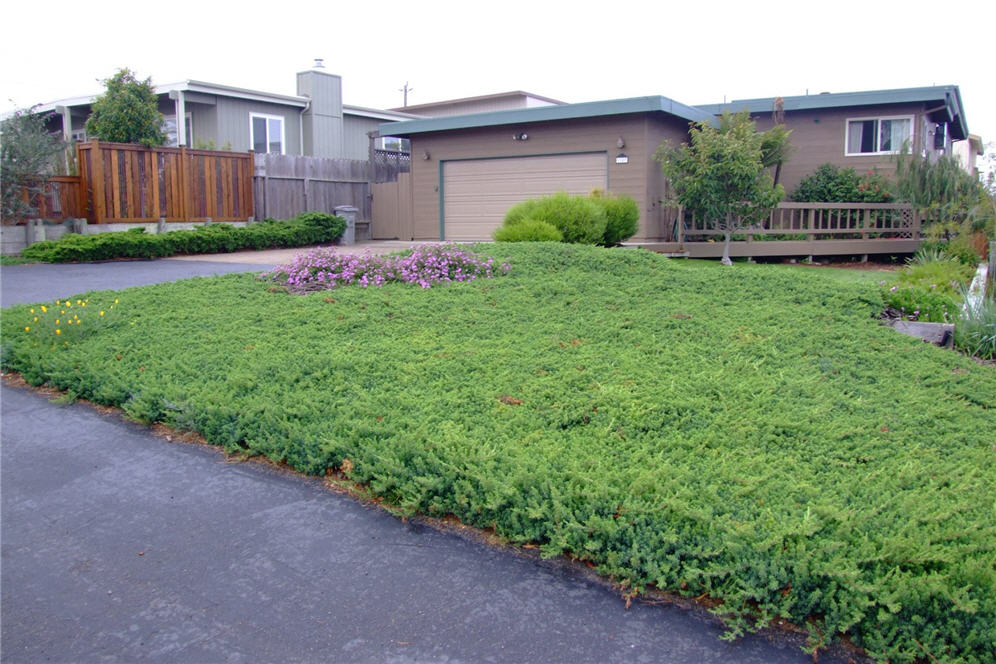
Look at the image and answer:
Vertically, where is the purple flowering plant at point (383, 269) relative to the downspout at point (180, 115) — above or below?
below

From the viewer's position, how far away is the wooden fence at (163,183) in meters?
17.9

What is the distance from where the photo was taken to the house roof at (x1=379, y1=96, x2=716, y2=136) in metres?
17.3

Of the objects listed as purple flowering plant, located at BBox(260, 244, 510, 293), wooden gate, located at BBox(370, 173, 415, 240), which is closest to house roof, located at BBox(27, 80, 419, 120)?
wooden gate, located at BBox(370, 173, 415, 240)

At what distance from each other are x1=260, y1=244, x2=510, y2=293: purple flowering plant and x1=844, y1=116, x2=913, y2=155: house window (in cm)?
1369

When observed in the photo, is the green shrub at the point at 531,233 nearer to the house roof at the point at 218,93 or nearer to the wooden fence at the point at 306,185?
the wooden fence at the point at 306,185

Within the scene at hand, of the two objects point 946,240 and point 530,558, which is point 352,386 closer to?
point 530,558

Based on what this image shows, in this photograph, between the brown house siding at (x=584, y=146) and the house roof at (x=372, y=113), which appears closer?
the brown house siding at (x=584, y=146)

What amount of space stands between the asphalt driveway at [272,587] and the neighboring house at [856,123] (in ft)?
56.8

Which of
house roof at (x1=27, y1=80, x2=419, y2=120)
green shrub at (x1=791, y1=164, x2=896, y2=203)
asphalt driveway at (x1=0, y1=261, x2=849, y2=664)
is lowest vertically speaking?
asphalt driveway at (x1=0, y1=261, x2=849, y2=664)

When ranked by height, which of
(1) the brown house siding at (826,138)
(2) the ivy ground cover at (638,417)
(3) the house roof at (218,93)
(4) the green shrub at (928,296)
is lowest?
(2) the ivy ground cover at (638,417)

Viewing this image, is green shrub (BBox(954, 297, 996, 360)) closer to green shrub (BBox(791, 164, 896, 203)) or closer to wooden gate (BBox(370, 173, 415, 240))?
green shrub (BBox(791, 164, 896, 203))

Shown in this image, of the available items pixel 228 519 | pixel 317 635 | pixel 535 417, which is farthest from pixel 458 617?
pixel 535 417

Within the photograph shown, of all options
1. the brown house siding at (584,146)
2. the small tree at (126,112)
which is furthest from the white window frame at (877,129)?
the small tree at (126,112)

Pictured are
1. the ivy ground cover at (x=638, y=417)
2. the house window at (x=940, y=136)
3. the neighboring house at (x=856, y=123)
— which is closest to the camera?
the ivy ground cover at (x=638, y=417)
